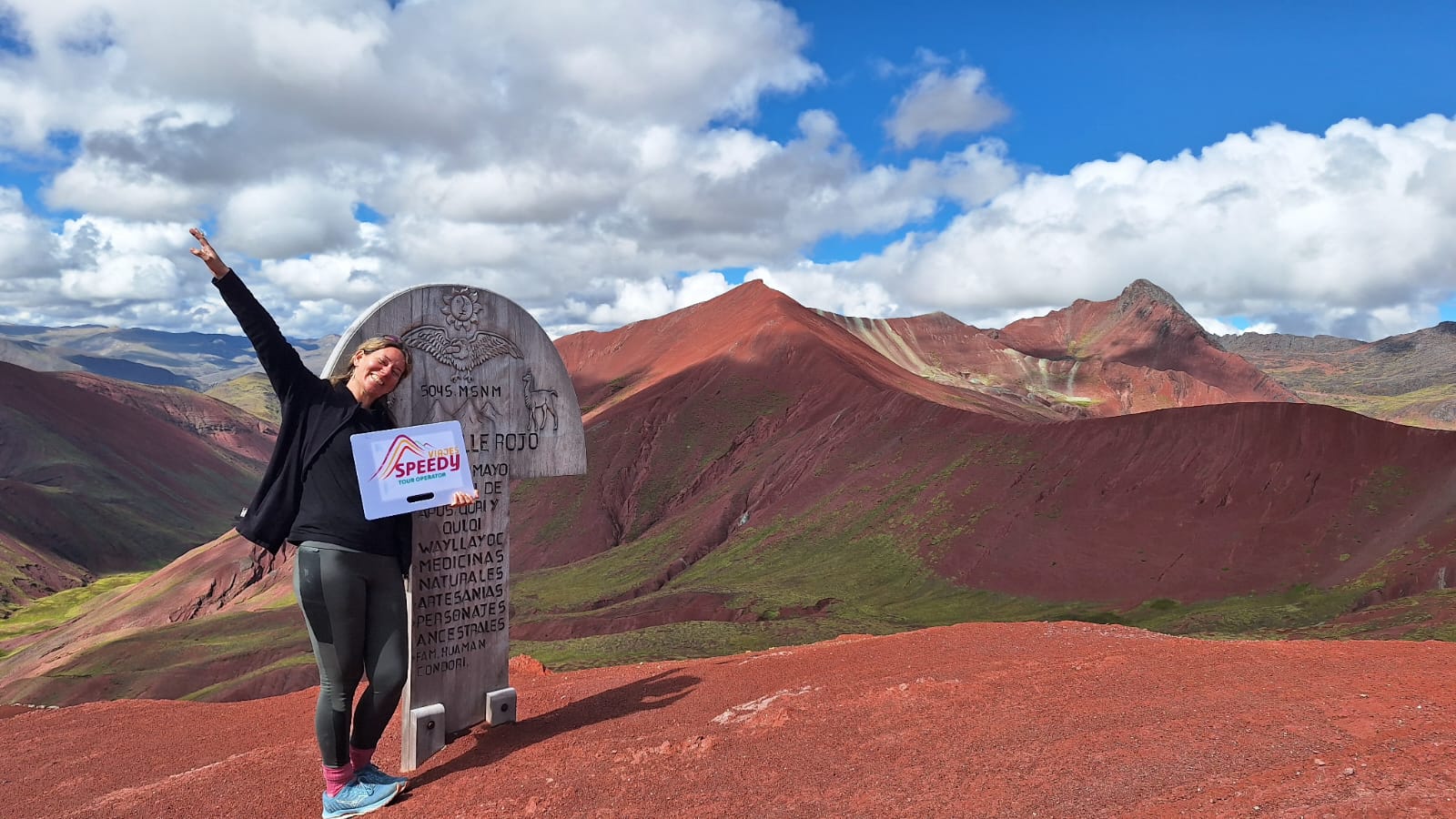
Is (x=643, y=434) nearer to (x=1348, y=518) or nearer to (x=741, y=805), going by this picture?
(x=1348, y=518)

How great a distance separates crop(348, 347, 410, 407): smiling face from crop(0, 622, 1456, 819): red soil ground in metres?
2.60

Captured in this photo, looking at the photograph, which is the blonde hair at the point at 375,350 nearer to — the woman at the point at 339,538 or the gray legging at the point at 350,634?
the woman at the point at 339,538

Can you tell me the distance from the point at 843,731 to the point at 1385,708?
321 centimetres

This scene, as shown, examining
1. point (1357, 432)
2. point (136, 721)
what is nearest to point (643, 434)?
point (1357, 432)

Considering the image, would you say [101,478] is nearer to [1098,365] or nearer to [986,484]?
[986,484]

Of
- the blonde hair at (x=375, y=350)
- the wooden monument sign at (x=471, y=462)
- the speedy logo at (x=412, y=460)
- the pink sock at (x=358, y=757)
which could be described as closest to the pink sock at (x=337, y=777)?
the pink sock at (x=358, y=757)

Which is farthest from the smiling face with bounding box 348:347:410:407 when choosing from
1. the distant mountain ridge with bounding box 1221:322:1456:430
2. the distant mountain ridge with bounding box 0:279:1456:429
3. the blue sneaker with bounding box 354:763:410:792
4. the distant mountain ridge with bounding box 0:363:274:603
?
the distant mountain ridge with bounding box 1221:322:1456:430

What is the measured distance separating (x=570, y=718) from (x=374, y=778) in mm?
1961

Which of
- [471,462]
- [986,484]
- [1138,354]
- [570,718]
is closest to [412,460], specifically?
[471,462]

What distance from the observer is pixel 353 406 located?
218 inches

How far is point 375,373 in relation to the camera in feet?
18.4

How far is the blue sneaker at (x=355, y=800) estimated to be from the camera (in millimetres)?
5531

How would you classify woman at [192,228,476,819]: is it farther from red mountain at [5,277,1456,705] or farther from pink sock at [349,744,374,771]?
red mountain at [5,277,1456,705]

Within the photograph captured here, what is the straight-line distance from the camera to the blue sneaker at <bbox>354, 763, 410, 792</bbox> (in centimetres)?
570
